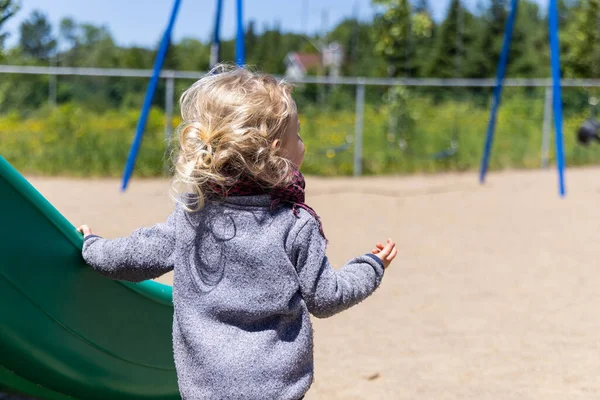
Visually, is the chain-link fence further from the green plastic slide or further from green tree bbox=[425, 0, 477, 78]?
green tree bbox=[425, 0, 477, 78]

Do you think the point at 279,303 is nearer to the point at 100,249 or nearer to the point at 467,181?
the point at 100,249

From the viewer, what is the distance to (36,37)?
33.0 ft

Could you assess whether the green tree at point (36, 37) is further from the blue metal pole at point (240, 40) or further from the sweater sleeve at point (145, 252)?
the sweater sleeve at point (145, 252)

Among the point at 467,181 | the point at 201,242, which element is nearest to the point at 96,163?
the point at 467,181

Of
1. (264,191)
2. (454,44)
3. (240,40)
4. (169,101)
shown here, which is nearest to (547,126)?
(169,101)

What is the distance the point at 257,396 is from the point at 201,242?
343mm

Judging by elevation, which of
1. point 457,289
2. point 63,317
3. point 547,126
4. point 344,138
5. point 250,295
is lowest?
point 457,289

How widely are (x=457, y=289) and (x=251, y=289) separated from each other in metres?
3.32

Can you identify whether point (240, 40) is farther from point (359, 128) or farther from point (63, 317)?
point (359, 128)

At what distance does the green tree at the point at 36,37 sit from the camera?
29.7 ft

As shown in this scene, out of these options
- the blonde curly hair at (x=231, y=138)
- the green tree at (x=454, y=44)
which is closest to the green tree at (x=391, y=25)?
the blonde curly hair at (x=231, y=138)

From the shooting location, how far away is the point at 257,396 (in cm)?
156

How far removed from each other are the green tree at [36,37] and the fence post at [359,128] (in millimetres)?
4381

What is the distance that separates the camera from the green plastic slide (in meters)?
1.82
